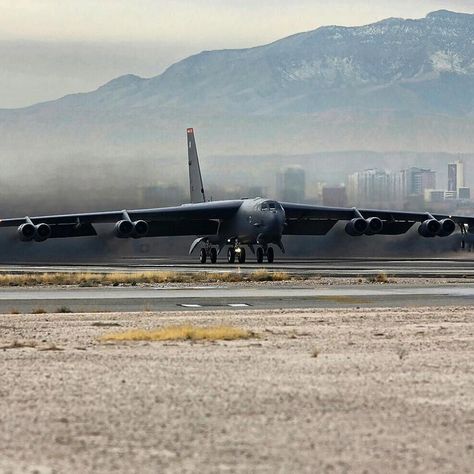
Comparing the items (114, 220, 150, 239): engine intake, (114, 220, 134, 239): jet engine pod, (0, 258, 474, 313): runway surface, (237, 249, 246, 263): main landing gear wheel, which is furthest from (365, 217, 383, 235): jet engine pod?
(0, 258, 474, 313): runway surface

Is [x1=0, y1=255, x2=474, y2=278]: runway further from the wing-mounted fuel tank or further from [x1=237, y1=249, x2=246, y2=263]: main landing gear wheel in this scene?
[x1=237, y1=249, x2=246, y2=263]: main landing gear wheel

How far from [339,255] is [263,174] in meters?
41.7

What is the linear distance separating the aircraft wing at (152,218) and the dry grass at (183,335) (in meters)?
52.3

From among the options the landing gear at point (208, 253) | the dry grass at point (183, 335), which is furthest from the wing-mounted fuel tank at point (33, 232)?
the dry grass at point (183, 335)

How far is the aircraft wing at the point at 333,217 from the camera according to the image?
8012cm

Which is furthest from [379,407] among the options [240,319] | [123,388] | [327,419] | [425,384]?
[240,319]

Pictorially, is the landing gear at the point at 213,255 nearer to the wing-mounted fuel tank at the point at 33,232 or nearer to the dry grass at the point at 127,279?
the wing-mounted fuel tank at the point at 33,232

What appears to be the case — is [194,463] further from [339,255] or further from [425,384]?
[339,255]

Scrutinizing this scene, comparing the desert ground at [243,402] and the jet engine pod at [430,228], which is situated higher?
the desert ground at [243,402]

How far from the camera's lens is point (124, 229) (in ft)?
239

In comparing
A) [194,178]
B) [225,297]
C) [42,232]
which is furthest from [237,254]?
[225,297]

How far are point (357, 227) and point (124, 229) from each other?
1344 cm

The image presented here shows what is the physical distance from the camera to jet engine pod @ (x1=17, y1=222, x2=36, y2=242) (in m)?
72.8

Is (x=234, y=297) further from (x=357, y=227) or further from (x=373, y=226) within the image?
(x=373, y=226)
